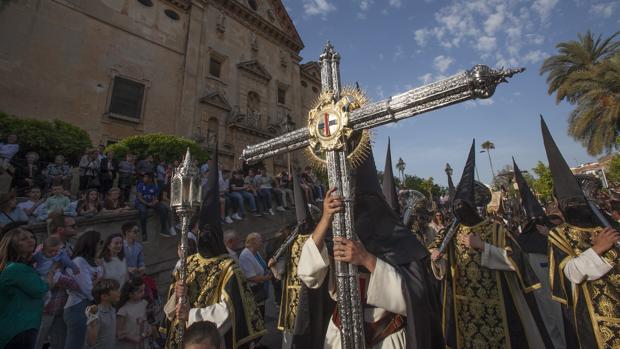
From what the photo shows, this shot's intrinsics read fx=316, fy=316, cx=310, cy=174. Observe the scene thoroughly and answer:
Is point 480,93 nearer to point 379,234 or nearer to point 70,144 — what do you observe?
point 379,234

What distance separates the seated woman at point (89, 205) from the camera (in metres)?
7.72

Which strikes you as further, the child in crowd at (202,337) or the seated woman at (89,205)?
the seated woman at (89,205)

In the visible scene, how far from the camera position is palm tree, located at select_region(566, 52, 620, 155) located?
61.2ft

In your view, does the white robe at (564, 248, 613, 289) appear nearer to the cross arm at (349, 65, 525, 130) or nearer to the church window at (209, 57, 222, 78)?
the cross arm at (349, 65, 525, 130)

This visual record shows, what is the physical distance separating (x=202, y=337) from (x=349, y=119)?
71.7 inches

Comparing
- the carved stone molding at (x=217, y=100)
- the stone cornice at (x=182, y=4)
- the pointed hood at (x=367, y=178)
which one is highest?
the stone cornice at (x=182, y=4)

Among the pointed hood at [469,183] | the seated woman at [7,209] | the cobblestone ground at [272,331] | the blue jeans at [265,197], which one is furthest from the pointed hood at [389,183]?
the blue jeans at [265,197]

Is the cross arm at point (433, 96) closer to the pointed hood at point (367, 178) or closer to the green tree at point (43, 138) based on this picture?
the pointed hood at point (367, 178)

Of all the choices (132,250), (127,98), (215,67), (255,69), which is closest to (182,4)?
(215,67)

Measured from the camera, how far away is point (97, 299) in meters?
3.86

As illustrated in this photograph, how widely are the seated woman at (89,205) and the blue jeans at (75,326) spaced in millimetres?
4179

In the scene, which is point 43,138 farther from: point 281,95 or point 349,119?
point 281,95

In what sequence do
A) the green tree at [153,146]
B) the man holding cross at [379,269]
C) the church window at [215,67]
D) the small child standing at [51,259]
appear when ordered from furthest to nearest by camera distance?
the church window at [215,67] → the green tree at [153,146] → the small child standing at [51,259] → the man holding cross at [379,269]

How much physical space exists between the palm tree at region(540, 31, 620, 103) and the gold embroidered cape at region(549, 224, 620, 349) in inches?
924
